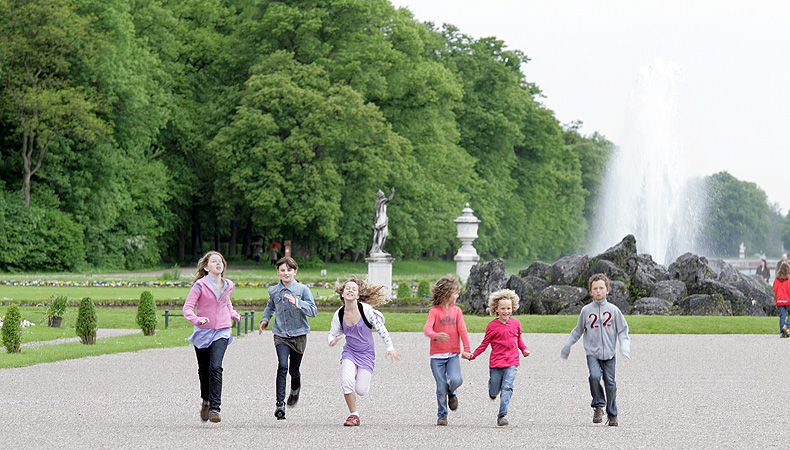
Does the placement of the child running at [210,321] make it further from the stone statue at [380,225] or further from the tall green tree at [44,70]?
the tall green tree at [44,70]

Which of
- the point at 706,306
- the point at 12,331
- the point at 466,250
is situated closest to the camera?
the point at 12,331

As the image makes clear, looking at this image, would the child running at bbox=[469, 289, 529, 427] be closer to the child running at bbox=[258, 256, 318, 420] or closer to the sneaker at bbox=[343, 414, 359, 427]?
the sneaker at bbox=[343, 414, 359, 427]

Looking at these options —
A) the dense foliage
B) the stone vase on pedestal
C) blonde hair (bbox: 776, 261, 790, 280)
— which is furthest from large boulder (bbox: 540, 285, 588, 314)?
the dense foliage

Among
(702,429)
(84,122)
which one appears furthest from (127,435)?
(84,122)

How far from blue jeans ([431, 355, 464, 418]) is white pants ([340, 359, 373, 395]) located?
2.09 feet

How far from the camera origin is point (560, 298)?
24578mm

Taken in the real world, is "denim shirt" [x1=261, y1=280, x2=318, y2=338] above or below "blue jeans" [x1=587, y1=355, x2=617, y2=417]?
above

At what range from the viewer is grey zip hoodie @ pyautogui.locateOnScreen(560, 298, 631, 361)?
9.61 meters

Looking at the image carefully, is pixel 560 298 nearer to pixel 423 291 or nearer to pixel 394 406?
pixel 423 291

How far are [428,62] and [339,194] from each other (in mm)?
9608

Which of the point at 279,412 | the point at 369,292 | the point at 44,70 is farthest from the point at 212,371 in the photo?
the point at 44,70

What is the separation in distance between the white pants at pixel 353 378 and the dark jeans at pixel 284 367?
60cm

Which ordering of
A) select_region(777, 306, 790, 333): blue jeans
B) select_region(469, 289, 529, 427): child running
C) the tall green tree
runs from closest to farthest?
select_region(469, 289, 529, 427): child running < select_region(777, 306, 790, 333): blue jeans < the tall green tree

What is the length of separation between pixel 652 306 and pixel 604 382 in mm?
15533
